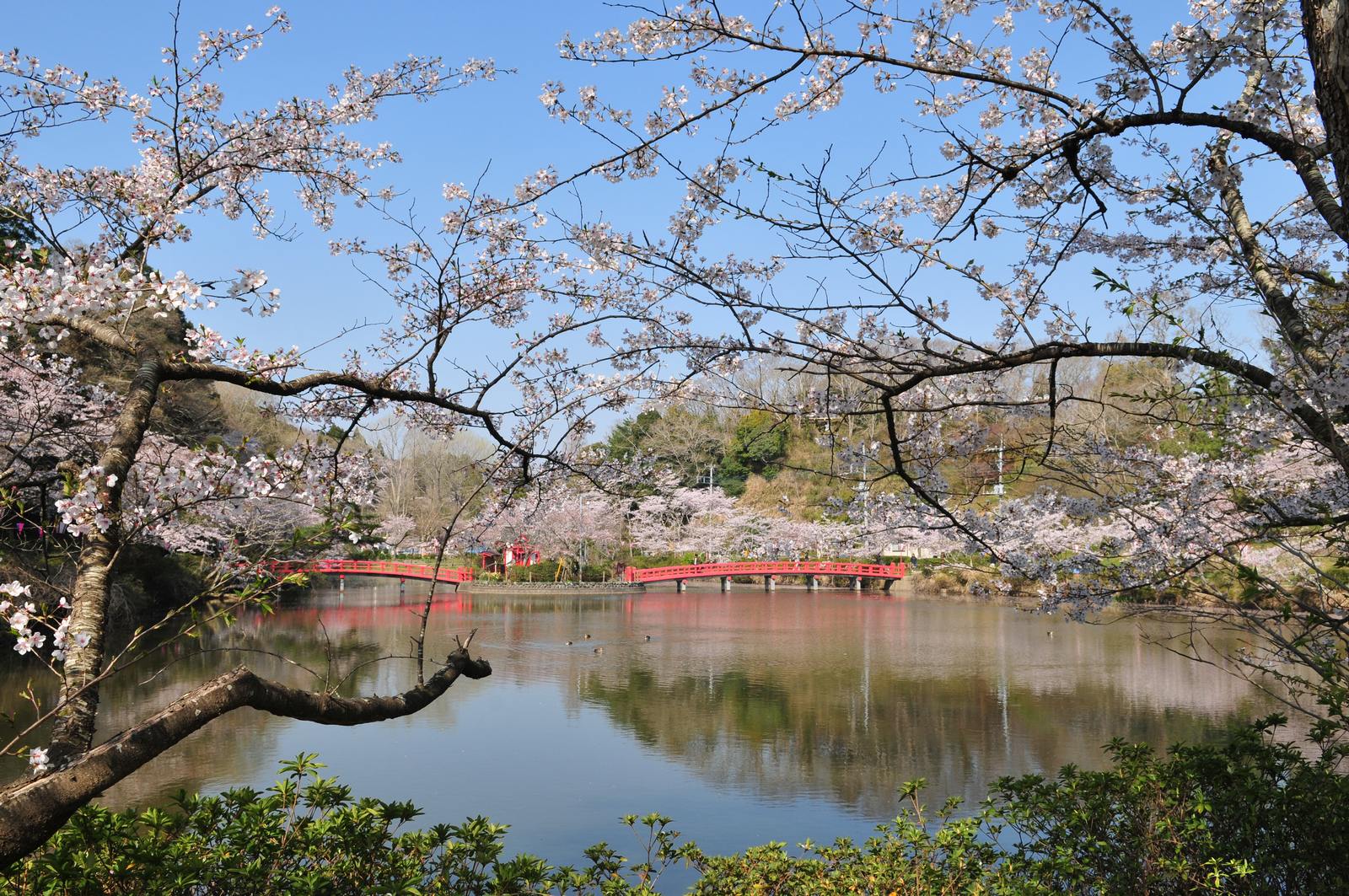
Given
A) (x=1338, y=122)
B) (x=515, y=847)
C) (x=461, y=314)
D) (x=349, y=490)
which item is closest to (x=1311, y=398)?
(x=1338, y=122)

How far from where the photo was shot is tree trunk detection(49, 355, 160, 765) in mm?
1700

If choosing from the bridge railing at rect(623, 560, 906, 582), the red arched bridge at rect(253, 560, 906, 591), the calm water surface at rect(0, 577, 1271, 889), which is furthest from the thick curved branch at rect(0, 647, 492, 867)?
the bridge railing at rect(623, 560, 906, 582)

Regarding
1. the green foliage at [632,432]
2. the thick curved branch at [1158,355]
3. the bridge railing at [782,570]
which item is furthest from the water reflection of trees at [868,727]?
the green foliage at [632,432]

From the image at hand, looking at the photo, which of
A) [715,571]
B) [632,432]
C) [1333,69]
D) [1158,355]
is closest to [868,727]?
[1158,355]

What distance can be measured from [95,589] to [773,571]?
22851mm

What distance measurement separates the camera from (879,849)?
3141 mm

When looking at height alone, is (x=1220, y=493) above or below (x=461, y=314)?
below

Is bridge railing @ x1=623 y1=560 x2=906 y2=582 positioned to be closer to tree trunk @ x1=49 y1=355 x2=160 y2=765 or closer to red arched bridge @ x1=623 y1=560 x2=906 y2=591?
red arched bridge @ x1=623 y1=560 x2=906 y2=591

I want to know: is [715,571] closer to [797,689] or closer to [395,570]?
[395,570]

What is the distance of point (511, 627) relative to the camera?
1594cm

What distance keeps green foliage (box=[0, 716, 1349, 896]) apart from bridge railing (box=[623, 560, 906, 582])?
66.9 ft

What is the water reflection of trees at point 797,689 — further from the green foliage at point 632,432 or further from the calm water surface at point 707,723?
the green foliage at point 632,432

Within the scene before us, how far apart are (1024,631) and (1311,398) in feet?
47.0

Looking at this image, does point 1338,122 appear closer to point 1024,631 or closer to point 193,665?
point 193,665
